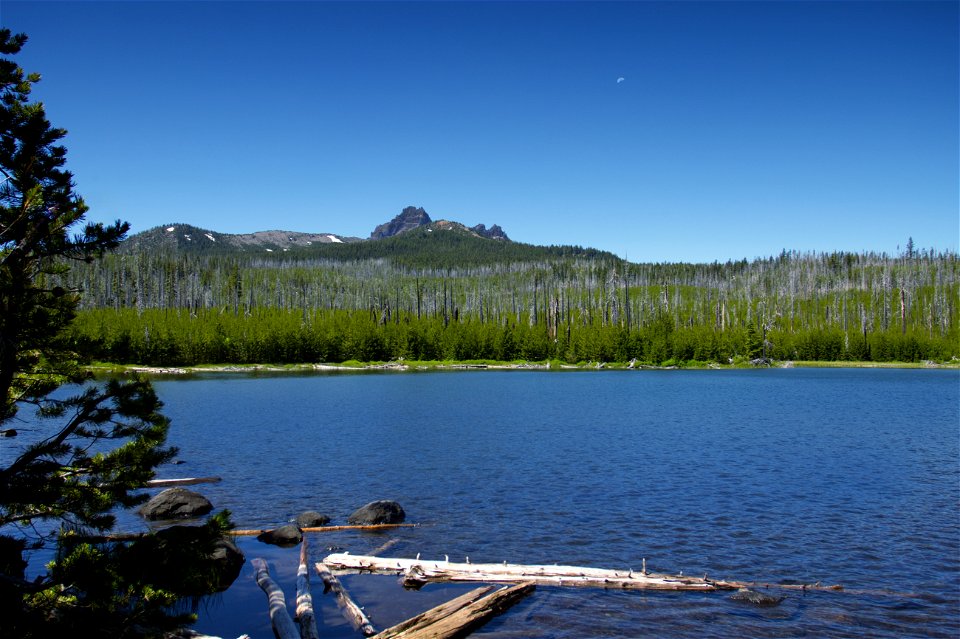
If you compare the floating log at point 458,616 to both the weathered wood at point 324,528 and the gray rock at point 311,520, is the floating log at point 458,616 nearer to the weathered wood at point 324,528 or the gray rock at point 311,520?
the weathered wood at point 324,528

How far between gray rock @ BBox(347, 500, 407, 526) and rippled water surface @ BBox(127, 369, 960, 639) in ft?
3.25

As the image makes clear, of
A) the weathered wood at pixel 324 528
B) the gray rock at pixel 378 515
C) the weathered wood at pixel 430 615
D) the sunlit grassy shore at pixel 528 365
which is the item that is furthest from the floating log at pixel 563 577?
the sunlit grassy shore at pixel 528 365

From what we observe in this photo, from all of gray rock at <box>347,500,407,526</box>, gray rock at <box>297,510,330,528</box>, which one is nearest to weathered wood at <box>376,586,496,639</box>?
gray rock at <box>347,500,407,526</box>

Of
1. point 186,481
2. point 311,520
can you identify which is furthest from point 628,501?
point 186,481

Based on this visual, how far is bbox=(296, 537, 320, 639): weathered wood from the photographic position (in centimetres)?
1401

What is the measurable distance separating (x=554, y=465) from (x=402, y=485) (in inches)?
352

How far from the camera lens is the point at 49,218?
30.6 ft

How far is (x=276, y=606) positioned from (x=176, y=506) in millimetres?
11440

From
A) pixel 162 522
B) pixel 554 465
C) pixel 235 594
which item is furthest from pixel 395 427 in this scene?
pixel 235 594

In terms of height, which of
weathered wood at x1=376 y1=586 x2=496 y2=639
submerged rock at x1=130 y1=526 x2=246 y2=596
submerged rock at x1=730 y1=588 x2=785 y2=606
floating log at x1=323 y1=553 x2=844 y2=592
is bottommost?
submerged rock at x1=730 y1=588 x2=785 y2=606

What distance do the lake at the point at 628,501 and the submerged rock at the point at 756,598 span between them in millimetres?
246

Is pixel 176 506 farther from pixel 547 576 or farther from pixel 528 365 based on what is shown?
pixel 528 365

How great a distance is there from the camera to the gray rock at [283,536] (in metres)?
21.0

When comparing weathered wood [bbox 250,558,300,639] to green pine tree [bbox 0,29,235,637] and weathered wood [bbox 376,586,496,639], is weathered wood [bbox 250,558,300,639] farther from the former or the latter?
green pine tree [bbox 0,29,235,637]
